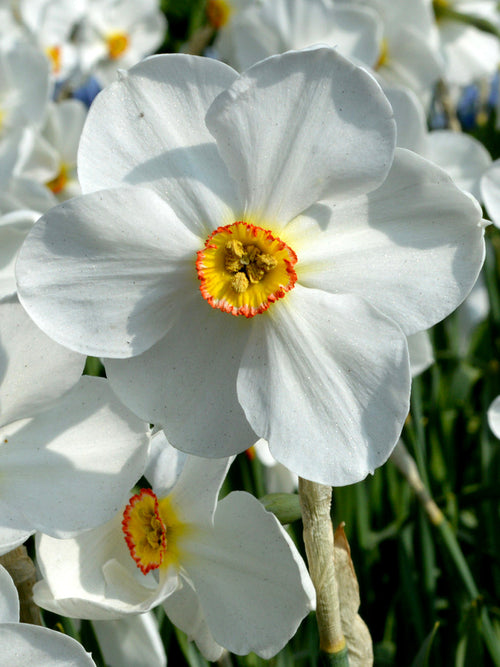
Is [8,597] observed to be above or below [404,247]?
below

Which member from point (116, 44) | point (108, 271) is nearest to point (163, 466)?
point (108, 271)

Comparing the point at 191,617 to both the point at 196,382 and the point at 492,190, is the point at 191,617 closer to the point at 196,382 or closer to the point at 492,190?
the point at 196,382

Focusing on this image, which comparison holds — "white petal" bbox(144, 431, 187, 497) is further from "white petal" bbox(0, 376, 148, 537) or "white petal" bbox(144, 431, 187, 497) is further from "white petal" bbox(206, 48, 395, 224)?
"white petal" bbox(206, 48, 395, 224)

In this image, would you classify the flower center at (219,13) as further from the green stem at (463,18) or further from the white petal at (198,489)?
the white petal at (198,489)

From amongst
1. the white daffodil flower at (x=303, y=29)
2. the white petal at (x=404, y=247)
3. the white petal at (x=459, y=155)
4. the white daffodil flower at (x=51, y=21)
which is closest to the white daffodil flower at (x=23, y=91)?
the white daffodil flower at (x=303, y=29)

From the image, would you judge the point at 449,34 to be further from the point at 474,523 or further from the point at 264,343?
the point at 264,343

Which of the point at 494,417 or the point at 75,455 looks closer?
the point at 75,455
